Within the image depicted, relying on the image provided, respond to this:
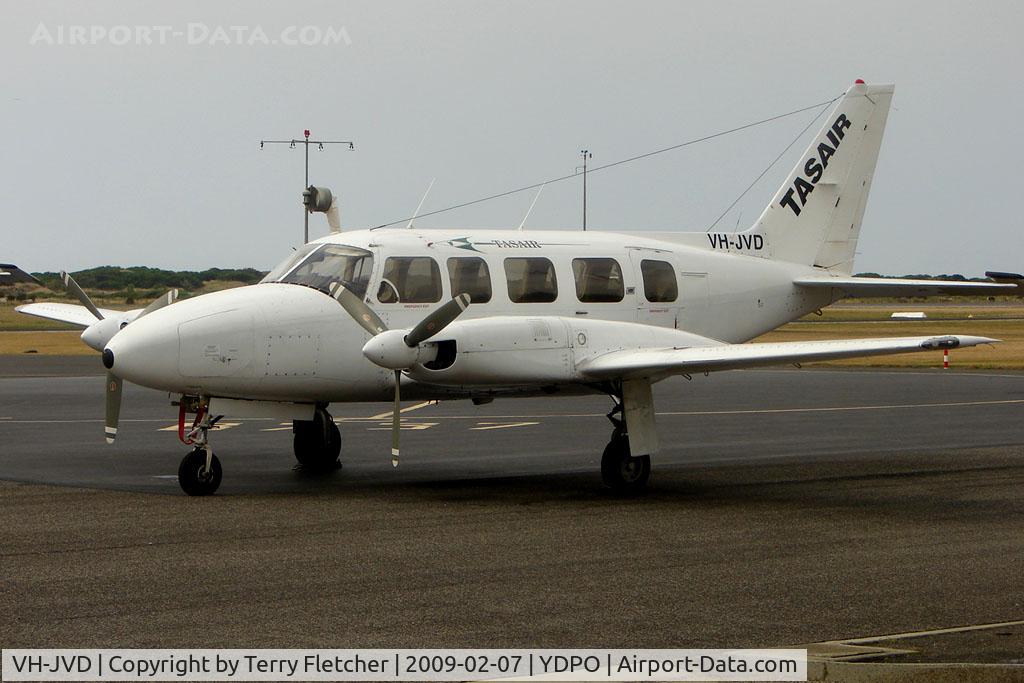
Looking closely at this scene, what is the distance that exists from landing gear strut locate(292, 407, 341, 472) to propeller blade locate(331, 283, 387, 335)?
286cm

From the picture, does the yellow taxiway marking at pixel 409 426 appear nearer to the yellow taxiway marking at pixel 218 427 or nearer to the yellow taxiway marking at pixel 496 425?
the yellow taxiway marking at pixel 496 425

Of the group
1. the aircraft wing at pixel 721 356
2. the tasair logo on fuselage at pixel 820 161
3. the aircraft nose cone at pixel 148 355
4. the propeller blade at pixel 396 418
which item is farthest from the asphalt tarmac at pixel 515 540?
the tasair logo on fuselage at pixel 820 161

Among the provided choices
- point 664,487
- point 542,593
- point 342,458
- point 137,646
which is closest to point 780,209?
point 664,487

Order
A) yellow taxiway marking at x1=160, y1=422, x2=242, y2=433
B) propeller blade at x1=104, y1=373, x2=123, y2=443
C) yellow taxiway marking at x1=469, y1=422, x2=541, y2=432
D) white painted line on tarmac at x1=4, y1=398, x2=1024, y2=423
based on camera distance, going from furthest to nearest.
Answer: white painted line on tarmac at x1=4, y1=398, x2=1024, y2=423, yellow taxiway marking at x1=469, y1=422, x2=541, y2=432, yellow taxiway marking at x1=160, y1=422, x2=242, y2=433, propeller blade at x1=104, y1=373, x2=123, y2=443

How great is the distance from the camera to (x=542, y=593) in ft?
33.6

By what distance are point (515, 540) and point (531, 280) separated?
204 inches

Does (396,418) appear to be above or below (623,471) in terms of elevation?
above

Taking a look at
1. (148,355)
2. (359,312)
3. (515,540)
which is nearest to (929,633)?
(515,540)

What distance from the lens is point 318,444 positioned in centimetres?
1838

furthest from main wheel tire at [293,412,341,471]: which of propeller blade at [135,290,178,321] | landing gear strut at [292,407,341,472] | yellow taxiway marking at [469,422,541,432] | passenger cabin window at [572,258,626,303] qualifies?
yellow taxiway marking at [469,422,541,432]

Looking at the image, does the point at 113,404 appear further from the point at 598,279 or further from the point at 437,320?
the point at 598,279

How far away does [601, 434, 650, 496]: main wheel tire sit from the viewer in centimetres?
1627

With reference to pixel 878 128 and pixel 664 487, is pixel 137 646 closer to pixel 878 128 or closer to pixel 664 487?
pixel 664 487

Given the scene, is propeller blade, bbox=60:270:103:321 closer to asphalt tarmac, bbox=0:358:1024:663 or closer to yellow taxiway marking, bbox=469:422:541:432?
asphalt tarmac, bbox=0:358:1024:663
